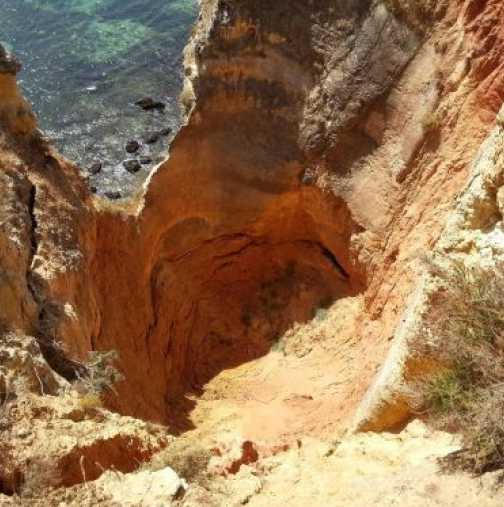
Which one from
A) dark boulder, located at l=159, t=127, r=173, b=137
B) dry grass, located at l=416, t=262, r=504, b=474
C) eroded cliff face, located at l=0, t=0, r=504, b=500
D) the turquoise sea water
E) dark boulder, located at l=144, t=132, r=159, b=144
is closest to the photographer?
dry grass, located at l=416, t=262, r=504, b=474

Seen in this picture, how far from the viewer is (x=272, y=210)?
14.0 meters

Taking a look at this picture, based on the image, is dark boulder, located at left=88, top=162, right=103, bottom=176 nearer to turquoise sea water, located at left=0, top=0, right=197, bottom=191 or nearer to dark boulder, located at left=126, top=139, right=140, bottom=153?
turquoise sea water, located at left=0, top=0, right=197, bottom=191

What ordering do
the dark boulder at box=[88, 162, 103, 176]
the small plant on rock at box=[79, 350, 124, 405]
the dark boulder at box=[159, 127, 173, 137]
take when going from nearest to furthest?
1. the small plant on rock at box=[79, 350, 124, 405]
2. the dark boulder at box=[88, 162, 103, 176]
3. the dark boulder at box=[159, 127, 173, 137]

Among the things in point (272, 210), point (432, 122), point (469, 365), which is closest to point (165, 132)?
point (272, 210)

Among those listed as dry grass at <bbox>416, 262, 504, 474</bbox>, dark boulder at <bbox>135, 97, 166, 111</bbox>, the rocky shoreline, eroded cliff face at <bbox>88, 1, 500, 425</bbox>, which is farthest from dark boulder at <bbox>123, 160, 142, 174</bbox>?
dry grass at <bbox>416, 262, 504, 474</bbox>

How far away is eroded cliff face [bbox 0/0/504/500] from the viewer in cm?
998

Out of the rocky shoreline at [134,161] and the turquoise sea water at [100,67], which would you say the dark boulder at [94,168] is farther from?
the turquoise sea water at [100,67]

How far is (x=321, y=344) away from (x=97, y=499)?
7.57m

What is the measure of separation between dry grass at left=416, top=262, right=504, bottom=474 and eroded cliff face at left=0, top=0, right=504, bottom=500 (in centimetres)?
105

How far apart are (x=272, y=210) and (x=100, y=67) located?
44.3 feet

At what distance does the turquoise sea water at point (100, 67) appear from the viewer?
2192 centimetres

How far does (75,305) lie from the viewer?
9531mm

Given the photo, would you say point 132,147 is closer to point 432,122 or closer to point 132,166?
point 132,166

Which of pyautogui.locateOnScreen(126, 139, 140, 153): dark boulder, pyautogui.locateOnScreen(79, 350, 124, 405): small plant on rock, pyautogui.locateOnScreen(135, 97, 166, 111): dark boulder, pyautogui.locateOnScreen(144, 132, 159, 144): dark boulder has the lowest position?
pyautogui.locateOnScreen(79, 350, 124, 405): small plant on rock
